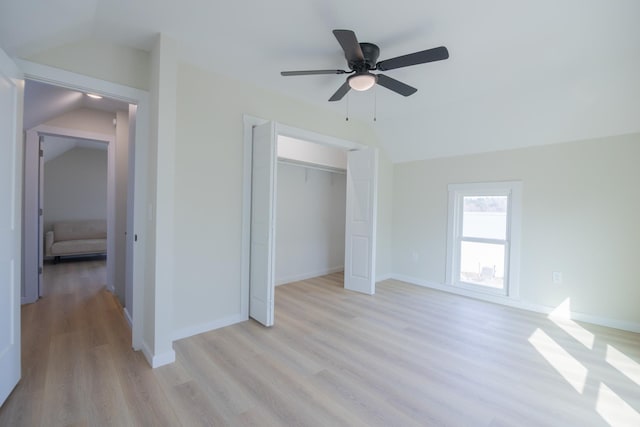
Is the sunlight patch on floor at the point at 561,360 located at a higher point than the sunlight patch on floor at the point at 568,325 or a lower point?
lower

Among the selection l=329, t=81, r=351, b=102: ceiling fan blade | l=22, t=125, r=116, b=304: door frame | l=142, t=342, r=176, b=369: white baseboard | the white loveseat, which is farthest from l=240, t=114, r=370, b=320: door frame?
the white loveseat

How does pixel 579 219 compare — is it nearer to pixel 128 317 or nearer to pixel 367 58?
pixel 367 58

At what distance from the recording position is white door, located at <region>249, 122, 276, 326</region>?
2863 millimetres

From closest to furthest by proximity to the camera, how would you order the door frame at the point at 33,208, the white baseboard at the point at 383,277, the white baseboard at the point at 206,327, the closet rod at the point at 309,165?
the white baseboard at the point at 206,327 < the door frame at the point at 33,208 < the closet rod at the point at 309,165 < the white baseboard at the point at 383,277

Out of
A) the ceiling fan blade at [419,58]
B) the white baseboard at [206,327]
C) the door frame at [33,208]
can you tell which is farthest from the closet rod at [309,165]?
the door frame at [33,208]

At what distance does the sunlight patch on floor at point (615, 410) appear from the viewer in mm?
1680

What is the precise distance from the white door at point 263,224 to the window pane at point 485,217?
3027 millimetres

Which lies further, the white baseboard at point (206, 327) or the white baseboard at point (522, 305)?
the white baseboard at point (522, 305)

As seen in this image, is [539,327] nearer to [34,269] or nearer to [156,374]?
[156,374]

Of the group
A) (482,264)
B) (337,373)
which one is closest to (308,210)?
(482,264)

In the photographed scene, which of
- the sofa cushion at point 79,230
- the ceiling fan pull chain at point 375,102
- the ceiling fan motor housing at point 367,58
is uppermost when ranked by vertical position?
the ceiling fan pull chain at point 375,102

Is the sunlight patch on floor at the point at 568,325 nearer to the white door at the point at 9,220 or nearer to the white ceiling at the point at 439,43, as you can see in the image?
the white ceiling at the point at 439,43

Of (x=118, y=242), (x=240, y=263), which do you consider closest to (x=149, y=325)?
(x=240, y=263)

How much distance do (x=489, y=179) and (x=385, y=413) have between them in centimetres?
339
